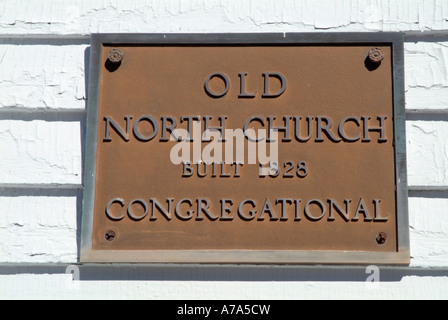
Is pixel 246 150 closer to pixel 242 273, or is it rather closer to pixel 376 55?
pixel 242 273

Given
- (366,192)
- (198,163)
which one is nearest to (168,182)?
(198,163)

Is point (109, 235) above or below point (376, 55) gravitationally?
below

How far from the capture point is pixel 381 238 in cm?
270

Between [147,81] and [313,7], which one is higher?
[313,7]

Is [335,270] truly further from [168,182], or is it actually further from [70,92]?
[70,92]

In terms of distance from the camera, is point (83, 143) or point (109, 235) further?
point (83, 143)

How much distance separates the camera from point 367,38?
2844 mm

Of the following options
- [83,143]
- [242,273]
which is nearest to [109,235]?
[83,143]

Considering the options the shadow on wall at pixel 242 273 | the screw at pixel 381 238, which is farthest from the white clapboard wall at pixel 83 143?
the screw at pixel 381 238

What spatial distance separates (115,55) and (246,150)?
→ 68cm

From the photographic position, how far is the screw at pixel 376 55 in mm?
2818

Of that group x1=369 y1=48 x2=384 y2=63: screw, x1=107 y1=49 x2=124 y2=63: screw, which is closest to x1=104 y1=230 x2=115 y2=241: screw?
x1=107 y1=49 x2=124 y2=63: screw
